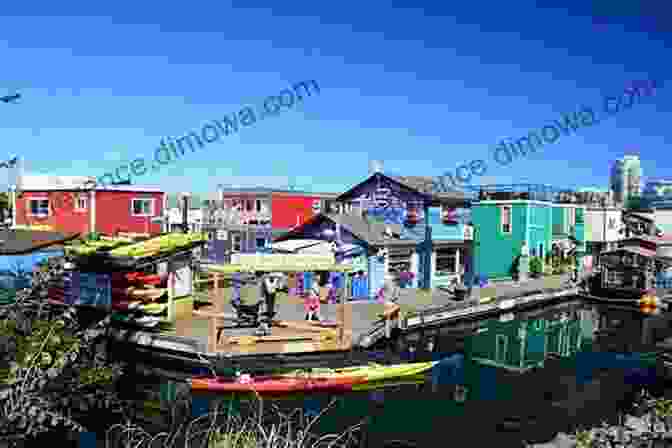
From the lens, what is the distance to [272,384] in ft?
55.9

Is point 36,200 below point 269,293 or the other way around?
the other way around

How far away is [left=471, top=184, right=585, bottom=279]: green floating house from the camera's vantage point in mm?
41250

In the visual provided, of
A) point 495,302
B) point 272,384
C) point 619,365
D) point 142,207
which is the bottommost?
point 619,365

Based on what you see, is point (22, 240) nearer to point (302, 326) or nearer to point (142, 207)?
point (302, 326)

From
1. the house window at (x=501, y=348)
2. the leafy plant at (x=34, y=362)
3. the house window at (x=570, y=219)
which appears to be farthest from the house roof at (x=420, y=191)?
the leafy plant at (x=34, y=362)

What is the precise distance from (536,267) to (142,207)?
2927 centimetres

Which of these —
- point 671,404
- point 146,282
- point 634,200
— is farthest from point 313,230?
point 634,200

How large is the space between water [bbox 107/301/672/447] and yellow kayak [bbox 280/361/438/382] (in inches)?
17.4

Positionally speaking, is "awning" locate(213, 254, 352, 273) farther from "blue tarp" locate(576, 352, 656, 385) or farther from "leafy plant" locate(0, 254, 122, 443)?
"leafy plant" locate(0, 254, 122, 443)

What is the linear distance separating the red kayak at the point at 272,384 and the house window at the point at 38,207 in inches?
1131

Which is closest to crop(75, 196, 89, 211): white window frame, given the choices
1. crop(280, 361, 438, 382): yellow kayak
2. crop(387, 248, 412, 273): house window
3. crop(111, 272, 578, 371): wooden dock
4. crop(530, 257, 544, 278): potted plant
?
crop(111, 272, 578, 371): wooden dock

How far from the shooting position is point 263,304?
24812 mm

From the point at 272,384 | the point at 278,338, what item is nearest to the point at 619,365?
the point at 278,338

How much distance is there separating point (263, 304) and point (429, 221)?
44.4 ft
